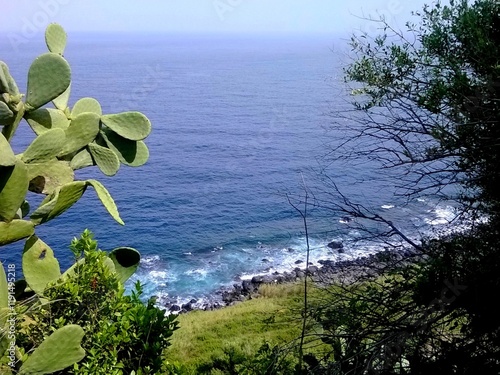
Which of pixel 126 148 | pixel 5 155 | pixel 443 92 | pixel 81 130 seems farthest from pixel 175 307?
pixel 5 155

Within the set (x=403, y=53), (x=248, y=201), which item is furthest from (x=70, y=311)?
(x=248, y=201)

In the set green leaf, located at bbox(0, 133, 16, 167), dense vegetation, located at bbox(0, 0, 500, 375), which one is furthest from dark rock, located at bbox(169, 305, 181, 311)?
green leaf, located at bbox(0, 133, 16, 167)

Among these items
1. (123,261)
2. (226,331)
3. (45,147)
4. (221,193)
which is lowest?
(221,193)

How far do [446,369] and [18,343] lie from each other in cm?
278

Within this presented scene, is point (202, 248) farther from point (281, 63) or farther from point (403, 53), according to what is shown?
point (281, 63)

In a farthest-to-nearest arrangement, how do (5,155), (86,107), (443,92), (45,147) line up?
(443,92) < (86,107) < (45,147) < (5,155)

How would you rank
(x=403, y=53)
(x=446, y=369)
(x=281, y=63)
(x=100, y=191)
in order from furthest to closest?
1. (x=281, y=63)
2. (x=403, y=53)
3. (x=446, y=369)
4. (x=100, y=191)

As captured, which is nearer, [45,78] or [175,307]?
[45,78]

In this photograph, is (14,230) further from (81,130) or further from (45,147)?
(81,130)

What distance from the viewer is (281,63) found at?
100 meters

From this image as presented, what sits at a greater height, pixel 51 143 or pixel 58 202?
pixel 51 143

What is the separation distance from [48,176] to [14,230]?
0.34m

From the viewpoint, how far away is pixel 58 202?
2510mm

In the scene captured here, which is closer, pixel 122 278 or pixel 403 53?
pixel 122 278
